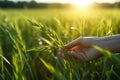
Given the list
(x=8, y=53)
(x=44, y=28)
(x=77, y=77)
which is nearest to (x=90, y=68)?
(x=77, y=77)

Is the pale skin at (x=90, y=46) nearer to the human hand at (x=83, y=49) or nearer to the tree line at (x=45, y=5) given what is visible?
the human hand at (x=83, y=49)

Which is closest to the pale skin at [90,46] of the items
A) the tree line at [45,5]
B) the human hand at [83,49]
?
the human hand at [83,49]

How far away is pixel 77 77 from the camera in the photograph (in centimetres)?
102

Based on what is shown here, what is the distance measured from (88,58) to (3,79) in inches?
12.9

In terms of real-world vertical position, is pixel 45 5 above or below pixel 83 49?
below

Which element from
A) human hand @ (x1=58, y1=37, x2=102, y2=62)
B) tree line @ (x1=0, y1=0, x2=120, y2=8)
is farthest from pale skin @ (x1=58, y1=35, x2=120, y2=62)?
tree line @ (x1=0, y1=0, x2=120, y2=8)

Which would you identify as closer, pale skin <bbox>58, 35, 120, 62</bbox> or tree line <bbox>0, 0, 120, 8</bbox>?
pale skin <bbox>58, 35, 120, 62</bbox>

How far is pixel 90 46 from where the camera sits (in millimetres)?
1160

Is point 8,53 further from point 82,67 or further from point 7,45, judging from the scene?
point 82,67

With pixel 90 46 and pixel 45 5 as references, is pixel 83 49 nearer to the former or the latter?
pixel 90 46

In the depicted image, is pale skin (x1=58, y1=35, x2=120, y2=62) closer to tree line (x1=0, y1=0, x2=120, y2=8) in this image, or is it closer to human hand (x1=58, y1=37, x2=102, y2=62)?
human hand (x1=58, y1=37, x2=102, y2=62)

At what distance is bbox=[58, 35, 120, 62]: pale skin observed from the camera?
3.62 ft

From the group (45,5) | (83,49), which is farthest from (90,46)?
(45,5)

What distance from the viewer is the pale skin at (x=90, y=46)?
110 cm
